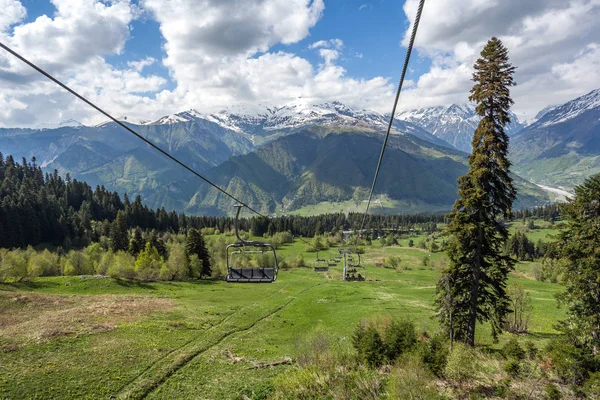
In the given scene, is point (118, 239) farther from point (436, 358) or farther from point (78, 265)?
point (436, 358)

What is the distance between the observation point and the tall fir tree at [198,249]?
324 feet

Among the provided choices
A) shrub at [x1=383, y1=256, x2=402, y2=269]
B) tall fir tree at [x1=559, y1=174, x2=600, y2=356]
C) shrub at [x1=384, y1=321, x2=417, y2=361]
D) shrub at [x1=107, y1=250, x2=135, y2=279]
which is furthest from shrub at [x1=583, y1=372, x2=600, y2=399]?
shrub at [x1=383, y1=256, x2=402, y2=269]

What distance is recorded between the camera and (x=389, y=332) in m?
30.1

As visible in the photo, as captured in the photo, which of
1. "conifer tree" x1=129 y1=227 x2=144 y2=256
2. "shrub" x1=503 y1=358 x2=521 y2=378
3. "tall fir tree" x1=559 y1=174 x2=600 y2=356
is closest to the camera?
"tall fir tree" x1=559 y1=174 x2=600 y2=356

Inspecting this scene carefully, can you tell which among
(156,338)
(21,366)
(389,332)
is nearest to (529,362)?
(389,332)

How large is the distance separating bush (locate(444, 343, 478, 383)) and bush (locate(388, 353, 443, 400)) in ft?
5.88

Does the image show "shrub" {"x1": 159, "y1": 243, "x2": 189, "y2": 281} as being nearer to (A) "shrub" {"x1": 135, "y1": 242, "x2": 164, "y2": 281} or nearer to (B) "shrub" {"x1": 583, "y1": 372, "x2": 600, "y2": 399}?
(A) "shrub" {"x1": 135, "y1": 242, "x2": 164, "y2": 281}

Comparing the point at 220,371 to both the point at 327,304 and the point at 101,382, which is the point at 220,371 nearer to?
the point at 101,382

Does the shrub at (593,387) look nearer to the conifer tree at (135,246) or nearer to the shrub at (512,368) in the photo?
the shrub at (512,368)

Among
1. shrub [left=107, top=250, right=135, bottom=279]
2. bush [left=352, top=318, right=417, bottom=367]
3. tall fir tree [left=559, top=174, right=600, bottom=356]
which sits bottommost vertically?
shrub [left=107, top=250, right=135, bottom=279]

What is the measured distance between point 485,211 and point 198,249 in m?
88.2

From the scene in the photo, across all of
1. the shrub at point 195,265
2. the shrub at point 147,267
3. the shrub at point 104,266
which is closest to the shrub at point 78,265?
the shrub at point 104,266

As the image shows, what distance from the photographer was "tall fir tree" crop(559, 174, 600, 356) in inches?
921

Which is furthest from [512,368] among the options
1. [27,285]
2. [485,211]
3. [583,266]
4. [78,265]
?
[78,265]
